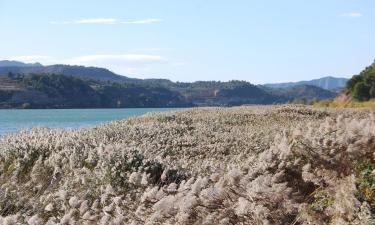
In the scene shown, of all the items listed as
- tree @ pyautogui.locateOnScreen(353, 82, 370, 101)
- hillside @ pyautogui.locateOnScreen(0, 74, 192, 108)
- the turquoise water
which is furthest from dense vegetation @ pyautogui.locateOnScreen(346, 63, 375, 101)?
hillside @ pyautogui.locateOnScreen(0, 74, 192, 108)

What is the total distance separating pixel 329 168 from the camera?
638 centimetres

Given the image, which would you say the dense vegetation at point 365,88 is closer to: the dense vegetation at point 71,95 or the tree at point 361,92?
the tree at point 361,92

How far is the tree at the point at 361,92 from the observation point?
75.5 meters

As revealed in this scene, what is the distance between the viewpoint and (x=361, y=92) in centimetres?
7594

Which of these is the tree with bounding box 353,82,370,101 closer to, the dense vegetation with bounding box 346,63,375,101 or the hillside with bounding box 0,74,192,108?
the dense vegetation with bounding box 346,63,375,101

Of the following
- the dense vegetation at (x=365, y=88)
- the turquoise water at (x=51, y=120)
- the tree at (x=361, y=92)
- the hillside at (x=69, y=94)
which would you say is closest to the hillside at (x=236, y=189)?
the turquoise water at (x=51, y=120)

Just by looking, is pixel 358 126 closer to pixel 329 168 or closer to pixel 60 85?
pixel 329 168

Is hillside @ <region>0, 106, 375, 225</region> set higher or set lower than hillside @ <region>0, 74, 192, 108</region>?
higher

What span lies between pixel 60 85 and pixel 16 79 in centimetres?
1653

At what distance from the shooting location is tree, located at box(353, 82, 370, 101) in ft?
248

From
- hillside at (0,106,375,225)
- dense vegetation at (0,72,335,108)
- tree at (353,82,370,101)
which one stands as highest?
hillside at (0,106,375,225)


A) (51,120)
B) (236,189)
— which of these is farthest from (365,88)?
Result: (236,189)

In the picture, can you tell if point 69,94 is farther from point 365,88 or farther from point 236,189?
point 236,189

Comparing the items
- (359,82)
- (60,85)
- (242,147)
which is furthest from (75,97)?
(242,147)
